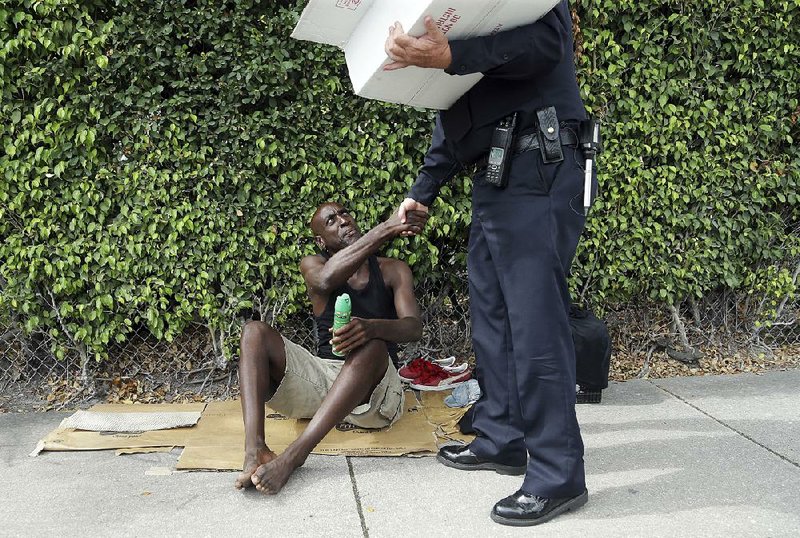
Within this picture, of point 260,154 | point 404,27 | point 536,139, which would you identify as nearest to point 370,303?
point 260,154

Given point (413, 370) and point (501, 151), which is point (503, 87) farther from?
point (413, 370)

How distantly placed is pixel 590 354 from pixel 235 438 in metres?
1.86

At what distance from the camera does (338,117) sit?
4.12m

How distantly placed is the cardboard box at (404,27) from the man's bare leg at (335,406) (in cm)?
111

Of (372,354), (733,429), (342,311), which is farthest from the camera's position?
(733,429)

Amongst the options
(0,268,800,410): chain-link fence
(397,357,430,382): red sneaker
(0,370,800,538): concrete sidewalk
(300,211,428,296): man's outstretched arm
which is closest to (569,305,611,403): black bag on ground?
(0,370,800,538): concrete sidewalk

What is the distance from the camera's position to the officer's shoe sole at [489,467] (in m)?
3.16

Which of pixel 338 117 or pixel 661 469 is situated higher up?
pixel 338 117

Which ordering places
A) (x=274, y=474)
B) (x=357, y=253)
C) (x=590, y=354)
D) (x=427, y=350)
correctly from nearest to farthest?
(x=274, y=474) → (x=357, y=253) → (x=590, y=354) → (x=427, y=350)

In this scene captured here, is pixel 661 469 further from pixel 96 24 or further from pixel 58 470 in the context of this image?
pixel 96 24

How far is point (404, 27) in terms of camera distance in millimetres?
2439

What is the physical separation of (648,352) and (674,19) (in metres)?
2.01

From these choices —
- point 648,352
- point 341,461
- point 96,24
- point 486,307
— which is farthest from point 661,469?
point 96,24

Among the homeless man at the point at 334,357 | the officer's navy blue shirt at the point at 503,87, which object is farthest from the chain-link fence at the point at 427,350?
the officer's navy blue shirt at the point at 503,87
